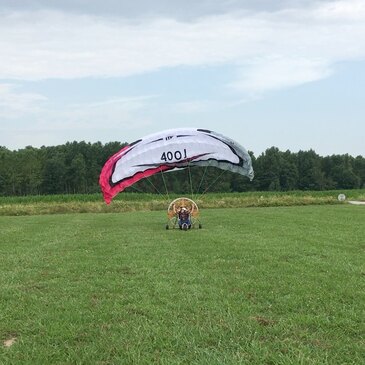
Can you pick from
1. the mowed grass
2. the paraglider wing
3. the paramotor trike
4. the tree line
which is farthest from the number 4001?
the tree line

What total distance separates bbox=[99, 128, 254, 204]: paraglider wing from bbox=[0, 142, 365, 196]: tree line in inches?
2336

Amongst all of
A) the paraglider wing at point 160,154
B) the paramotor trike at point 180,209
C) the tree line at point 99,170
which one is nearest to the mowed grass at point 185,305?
the paraglider wing at point 160,154

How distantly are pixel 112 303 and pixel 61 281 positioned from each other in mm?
1828

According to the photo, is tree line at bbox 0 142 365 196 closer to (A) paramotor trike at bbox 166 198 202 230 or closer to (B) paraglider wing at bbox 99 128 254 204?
(A) paramotor trike at bbox 166 198 202 230

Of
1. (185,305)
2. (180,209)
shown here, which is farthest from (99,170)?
(185,305)

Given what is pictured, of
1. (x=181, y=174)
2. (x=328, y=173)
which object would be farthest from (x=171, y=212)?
(x=328, y=173)

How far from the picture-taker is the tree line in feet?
284

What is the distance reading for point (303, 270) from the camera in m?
8.14

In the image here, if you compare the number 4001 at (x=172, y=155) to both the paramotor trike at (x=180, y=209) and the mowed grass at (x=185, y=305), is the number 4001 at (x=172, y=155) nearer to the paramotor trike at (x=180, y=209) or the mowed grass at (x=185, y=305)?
the paramotor trike at (x=180, y=209)

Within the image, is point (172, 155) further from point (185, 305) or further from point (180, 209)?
point (185, 305)

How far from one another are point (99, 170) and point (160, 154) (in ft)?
253

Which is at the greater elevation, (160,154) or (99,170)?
(99,170)

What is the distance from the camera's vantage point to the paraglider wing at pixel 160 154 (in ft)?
54.9

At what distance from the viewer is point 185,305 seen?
19.4ft
